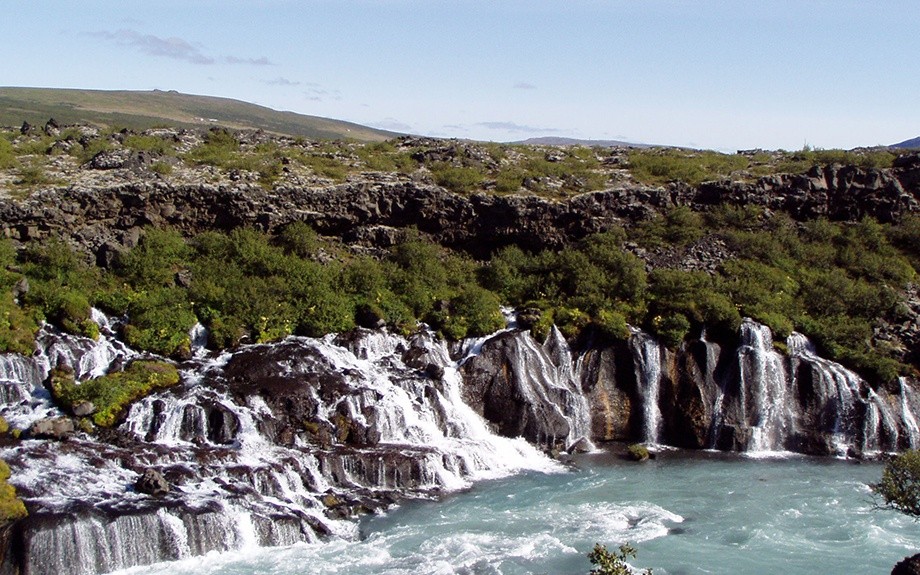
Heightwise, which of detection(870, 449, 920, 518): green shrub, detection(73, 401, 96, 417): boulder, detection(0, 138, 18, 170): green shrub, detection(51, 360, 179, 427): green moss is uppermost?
detection(0, 138, 18, 170): green shrub

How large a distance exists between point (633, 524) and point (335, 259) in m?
20.3

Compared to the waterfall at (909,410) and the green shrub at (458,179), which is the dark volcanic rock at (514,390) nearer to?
the green shrub at (458,179)

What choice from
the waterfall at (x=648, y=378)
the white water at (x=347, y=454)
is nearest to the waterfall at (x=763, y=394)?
the white water at (x=347, y=454)

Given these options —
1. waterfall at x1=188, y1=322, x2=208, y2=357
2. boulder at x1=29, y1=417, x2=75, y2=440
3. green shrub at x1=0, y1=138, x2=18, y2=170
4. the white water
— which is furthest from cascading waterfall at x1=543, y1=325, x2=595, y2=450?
green shrub at x1=0, y1=138, x2=18, y2=170

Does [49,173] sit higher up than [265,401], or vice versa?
[49,173]

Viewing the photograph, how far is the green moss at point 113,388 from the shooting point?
27.3 m

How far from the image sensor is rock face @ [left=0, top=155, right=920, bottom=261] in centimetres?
3759

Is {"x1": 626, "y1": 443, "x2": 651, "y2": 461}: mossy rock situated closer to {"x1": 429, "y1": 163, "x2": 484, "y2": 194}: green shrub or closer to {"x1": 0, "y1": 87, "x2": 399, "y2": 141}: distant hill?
{"x1": 429, "y1": 163, "x2": 484, "y2": 194}: green shrub

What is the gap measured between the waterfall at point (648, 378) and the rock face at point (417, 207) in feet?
32.7

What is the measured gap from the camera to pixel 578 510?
2605cm

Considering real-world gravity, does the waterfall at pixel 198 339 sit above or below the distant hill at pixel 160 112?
below

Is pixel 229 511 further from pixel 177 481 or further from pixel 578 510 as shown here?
pixel 578 510

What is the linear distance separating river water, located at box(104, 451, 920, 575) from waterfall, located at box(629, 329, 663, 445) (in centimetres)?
293

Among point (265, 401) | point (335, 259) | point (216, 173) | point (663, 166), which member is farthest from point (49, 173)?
point (663, 166)
